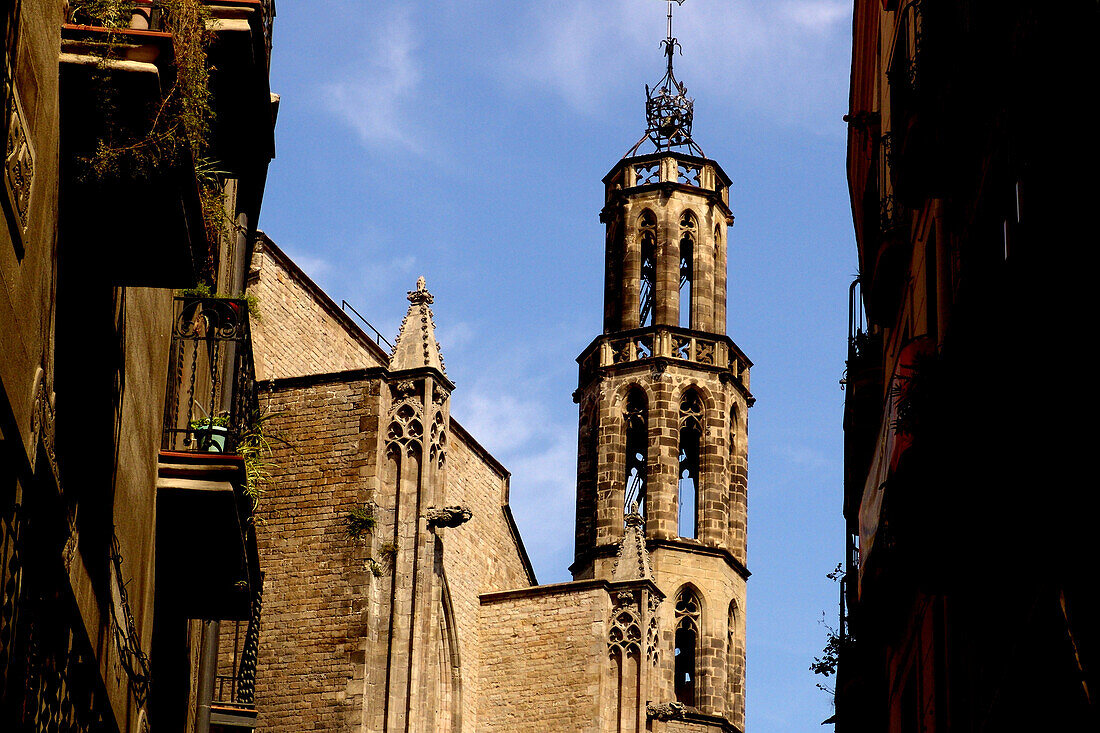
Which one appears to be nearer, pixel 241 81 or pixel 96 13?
pixel 96 13

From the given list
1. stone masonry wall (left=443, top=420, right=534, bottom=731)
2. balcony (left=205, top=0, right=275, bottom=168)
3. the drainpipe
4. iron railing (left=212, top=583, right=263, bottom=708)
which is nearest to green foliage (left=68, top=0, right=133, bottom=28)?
balcony (left=205, top=0, right=275, bottom=168)

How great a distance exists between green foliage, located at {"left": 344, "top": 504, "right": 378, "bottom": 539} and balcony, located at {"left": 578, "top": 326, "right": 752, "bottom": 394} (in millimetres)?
12432

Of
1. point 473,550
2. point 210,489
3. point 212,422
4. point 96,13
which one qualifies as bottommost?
point 210,489

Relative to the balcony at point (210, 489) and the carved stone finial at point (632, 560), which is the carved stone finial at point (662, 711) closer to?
the carved stone finial at point (632, 560)

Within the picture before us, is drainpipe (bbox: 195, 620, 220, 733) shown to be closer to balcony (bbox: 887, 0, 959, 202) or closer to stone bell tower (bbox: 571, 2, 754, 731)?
balcony (bbox: 887, 0, 959, 202)

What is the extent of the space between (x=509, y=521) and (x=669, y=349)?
5.25 metres

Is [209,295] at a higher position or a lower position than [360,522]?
lower

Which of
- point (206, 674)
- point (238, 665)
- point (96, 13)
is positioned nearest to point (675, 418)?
point (238, 665)

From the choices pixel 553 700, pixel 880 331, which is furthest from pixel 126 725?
pixel 553 700

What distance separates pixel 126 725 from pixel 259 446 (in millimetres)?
2207

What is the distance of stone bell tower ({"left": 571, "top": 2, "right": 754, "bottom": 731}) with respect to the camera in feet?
105

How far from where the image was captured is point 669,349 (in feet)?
108

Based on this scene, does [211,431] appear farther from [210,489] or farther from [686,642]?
[686,642]

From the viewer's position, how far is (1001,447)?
8.74m
